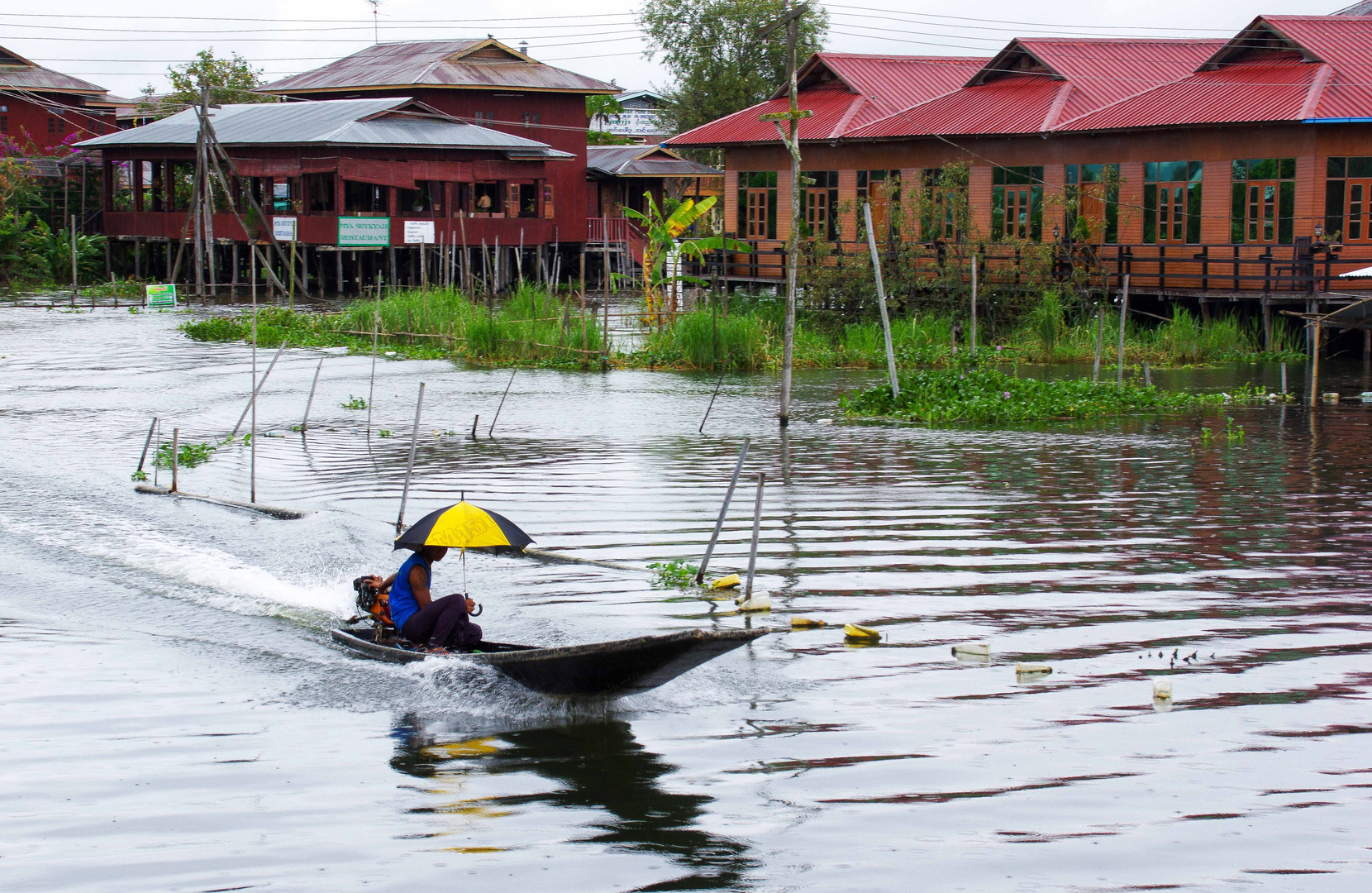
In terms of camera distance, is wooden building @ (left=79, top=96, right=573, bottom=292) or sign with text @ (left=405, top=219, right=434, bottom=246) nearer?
wooden building @ (left=79, top=96, right=573, bottom=292)

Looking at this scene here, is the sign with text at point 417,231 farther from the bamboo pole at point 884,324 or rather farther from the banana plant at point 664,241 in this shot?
the bamboo pole at point 884,324

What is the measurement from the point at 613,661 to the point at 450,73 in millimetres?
45962

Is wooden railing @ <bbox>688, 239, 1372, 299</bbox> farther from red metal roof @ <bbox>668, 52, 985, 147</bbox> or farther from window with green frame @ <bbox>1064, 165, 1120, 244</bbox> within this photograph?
red metal roof @ <bbox>668, 52, 985, 147</bbox>

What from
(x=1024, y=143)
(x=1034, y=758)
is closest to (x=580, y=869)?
(x=1034, y=758)

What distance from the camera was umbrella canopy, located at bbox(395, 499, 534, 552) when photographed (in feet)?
27.9

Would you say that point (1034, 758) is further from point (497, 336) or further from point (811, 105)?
point (811, 105)

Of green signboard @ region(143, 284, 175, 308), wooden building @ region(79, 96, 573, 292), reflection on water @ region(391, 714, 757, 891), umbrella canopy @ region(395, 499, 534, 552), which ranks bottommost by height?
reflection on water @ region(391, 714, 757, 891)

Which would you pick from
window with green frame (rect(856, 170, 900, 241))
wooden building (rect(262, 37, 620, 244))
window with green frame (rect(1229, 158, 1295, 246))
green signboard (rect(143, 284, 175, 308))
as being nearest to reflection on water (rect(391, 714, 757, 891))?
window with green frame (rect(1229, 158, 1295, 246))

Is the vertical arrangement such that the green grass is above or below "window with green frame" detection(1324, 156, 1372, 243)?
below

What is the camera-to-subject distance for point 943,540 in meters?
11.9

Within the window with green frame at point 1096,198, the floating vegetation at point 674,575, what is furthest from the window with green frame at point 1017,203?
the floating vegetation at point 674,575

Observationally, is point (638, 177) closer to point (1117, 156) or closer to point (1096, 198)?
point (1096, 198)

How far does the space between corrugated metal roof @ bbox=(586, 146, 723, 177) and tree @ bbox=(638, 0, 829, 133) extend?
620 centimetres

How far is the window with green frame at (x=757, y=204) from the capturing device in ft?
125
